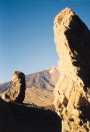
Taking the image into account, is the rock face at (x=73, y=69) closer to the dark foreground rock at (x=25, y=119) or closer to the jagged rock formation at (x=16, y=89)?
the dark foreground rock at (x=25, y=119)

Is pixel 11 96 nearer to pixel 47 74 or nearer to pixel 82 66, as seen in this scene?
pixel 82 66

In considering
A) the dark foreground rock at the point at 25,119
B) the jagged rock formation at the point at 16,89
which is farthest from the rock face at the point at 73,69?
the jagged rock formation at the point at 16,89

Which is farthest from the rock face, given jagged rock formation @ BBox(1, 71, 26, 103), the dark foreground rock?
jagged rock formation @ BBox(1, 71, 26, 103)

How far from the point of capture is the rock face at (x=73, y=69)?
21578 millimetres

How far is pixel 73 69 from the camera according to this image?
21.5m

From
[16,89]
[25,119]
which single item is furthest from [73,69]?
[16,89]

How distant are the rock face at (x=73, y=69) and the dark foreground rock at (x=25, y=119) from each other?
3.88m

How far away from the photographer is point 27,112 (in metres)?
28.7

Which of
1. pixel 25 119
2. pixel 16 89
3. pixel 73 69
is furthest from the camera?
pixel 16 89

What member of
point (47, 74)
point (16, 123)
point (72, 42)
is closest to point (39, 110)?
point (16, 123)

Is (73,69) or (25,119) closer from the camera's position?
(73,69)

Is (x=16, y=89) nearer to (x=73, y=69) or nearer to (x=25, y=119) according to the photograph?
(x=25, y=119)

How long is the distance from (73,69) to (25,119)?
753cm

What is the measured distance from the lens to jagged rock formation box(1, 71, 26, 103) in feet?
124
